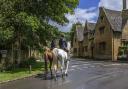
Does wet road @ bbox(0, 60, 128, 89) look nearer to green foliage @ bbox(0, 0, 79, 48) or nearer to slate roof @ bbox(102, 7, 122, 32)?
green foliage @ bbox(0, 0, 79, 48)

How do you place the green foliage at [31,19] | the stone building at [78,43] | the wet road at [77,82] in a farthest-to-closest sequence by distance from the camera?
the stone building at [78,43]
the green foliage at [31,19]
the wet road at [77,82]

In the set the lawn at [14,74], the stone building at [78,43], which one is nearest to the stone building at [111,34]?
the stone building at [78,43]

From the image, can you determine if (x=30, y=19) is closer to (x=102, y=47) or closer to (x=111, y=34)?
(x=111, y=34)

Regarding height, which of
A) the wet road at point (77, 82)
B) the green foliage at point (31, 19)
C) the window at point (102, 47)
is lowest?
the wet road at point (77, 82)

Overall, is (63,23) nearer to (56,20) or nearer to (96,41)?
(56,20)

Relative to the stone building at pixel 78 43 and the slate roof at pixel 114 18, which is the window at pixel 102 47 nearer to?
the slate roof at pixel 114 18

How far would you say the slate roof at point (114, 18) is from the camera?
5431 cm

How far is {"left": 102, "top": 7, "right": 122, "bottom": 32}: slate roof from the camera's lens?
178 feet

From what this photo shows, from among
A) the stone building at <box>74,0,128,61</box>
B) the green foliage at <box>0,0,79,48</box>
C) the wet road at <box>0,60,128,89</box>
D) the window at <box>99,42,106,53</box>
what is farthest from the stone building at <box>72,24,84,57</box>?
the wet road at <box>0,60,128,89</box>

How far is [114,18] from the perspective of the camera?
185 feet

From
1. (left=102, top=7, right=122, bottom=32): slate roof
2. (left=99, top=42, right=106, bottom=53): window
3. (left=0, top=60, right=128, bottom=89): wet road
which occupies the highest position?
(left=102, top=7, right=122, bottom=32): slate roof

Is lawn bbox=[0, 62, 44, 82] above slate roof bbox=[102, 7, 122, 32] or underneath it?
underneath

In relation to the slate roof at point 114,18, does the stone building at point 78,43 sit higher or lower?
lower

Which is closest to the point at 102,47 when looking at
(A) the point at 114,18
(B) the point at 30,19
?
(A) the point at 114,18
